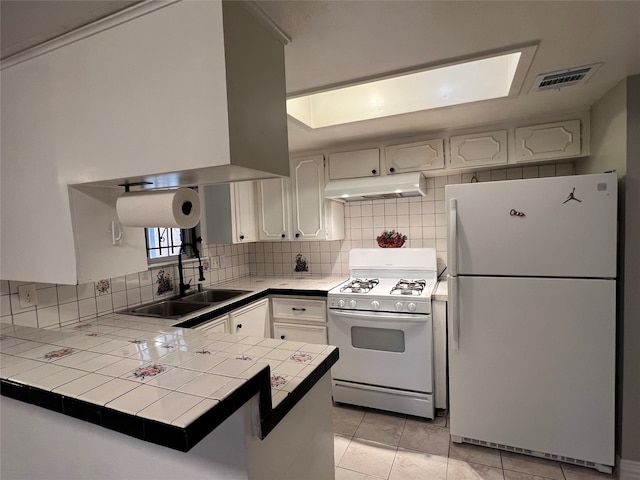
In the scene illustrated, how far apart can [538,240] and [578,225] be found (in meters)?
0.20

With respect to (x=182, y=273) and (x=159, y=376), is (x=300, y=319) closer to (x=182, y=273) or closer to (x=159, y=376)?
(x=182, y=273)

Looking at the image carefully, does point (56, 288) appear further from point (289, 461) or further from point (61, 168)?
point (289, 461)

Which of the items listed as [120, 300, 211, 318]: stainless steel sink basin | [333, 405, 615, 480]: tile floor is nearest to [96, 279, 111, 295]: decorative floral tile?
[120, 300, 211, 318]: stainless steel sink basin

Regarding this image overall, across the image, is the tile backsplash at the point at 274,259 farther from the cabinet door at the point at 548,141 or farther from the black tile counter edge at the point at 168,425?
the black tile counter edge at the point at 168,425

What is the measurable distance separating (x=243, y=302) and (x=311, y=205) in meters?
1.06

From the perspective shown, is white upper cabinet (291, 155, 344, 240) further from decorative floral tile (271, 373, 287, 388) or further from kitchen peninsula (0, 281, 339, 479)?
decorative floral tile (271, 373, 287, 388)

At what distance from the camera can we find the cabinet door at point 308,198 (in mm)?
2959

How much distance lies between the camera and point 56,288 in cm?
177

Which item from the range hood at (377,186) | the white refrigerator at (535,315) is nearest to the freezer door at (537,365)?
the white refrigerator at (535,315)

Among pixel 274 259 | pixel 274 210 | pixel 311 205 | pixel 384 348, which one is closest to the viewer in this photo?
pixel 384 348

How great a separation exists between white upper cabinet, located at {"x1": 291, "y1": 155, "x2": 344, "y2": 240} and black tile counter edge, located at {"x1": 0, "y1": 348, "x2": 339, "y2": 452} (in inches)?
77.8

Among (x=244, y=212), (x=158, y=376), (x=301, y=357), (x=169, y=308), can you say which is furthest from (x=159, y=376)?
(x=244, y=212)

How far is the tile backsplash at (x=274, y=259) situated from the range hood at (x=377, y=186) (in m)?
0.24

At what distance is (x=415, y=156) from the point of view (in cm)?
260
